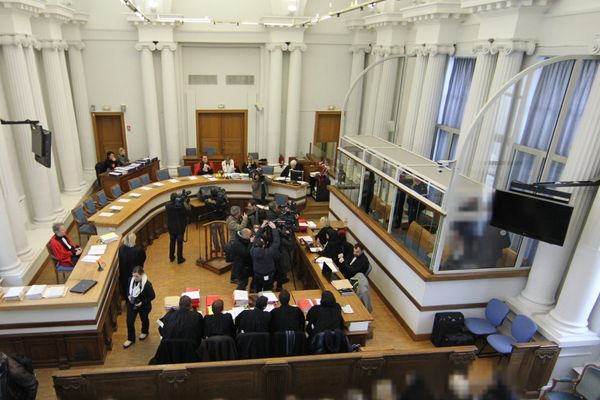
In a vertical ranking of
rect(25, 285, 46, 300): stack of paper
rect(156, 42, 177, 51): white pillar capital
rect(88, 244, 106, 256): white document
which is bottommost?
rect(88, 244, 106, 256): white document

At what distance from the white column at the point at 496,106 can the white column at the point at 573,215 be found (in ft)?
6.70

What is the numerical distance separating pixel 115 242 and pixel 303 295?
3.74 meters

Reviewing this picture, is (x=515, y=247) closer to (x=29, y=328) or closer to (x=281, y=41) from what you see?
(x=29, y=328)

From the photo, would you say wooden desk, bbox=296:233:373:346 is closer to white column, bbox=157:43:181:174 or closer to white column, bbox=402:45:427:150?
white column, bbox=402:45:427:150

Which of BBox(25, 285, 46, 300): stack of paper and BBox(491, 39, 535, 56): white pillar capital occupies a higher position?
BBox(491, 39, 535, 56): white pillar capital

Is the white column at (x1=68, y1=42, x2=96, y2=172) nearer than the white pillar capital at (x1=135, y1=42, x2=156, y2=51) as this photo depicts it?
Yes

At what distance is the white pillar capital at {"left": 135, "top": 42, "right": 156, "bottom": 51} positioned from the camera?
13133 millimetres

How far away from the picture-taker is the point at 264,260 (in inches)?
283

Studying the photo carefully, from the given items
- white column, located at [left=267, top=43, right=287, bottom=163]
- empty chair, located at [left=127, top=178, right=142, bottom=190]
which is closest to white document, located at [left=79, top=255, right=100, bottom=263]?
empty chair, located at [left=127, top=178, right=142, bottom=190]

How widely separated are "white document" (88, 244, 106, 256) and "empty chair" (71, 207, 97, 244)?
1801 millimetres

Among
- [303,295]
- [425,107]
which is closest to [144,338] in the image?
[303,295]

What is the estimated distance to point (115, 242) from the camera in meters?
7.76

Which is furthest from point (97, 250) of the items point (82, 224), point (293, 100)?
point (293, 100)

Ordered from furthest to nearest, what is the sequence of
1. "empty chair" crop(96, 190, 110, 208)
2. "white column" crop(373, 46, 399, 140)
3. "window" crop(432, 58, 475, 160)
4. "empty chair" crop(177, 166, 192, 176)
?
"empty chair" crop(177, 166, 192, 176)
"white column" crop(373, 46, 399, 140)
"empty chair" crop(96, 190, 110, 208)
"window" crop(432, 58, 475, 160)
